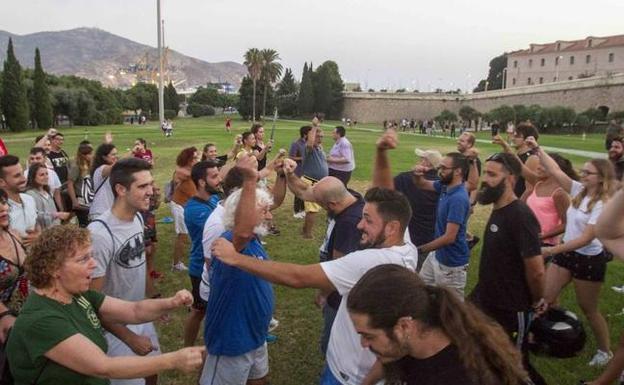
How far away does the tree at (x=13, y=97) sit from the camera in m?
51.0

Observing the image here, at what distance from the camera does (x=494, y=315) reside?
4.17 meters

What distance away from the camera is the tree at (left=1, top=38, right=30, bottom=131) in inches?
2008

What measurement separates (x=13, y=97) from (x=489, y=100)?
229 ft

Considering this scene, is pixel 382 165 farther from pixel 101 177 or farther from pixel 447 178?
pixel 101 177

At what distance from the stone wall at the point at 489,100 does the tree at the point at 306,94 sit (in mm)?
8511

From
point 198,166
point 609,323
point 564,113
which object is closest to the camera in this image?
point 198,166

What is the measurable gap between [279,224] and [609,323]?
7.06 m

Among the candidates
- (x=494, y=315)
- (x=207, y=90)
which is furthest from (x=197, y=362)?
(x=207, y=90)

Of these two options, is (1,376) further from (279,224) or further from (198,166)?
(279,224)

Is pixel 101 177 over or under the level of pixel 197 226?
over

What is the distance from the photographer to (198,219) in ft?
17.1

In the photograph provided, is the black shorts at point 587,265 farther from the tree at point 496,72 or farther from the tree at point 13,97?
the tree at point 496,72

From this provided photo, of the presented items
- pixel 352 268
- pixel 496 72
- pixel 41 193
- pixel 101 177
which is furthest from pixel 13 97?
pixel 496 72

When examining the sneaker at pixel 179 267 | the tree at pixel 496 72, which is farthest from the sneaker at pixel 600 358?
the tree at pixel 496 72
